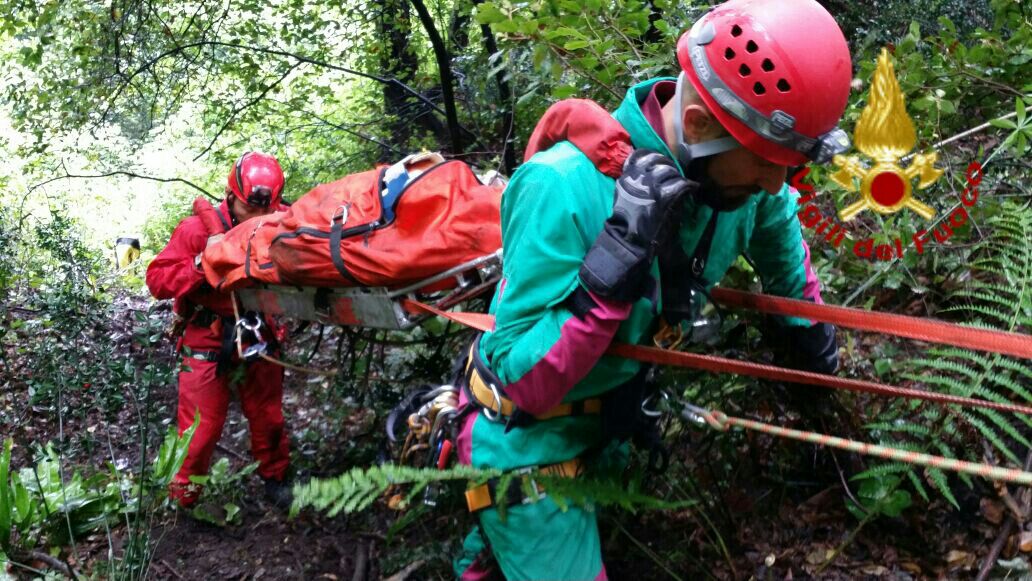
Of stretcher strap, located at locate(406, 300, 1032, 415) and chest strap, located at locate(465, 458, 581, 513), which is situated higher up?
stretcher strap, located at locate(406, 300, 1032, 415)

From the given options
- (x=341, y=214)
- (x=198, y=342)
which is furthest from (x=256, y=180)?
(x=341, y=214)

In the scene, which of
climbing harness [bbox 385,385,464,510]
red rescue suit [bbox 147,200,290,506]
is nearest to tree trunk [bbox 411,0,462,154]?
red rescue suit [bbox 147,200,290,506]

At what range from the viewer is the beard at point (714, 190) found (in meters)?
2.24

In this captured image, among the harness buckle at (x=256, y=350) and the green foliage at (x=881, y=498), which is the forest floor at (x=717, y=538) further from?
the harness buckle at (x=256, y=350)

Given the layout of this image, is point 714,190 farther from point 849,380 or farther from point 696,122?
point 849,380

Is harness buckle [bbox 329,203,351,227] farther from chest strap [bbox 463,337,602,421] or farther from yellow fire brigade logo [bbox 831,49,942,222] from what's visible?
yellow fire brigade logo [bbox 831,49,942,222]

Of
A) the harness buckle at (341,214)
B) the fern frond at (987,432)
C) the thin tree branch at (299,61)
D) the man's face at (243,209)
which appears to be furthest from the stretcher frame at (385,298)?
the thin tree branch at (299,61)

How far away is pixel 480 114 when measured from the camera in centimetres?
757

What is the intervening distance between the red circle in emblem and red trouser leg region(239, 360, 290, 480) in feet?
13.5

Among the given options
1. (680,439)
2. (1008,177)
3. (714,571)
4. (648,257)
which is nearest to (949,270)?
(1008,177)

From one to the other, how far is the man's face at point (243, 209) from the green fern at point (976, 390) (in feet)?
13.3

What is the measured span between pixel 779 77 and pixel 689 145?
322 millimetres

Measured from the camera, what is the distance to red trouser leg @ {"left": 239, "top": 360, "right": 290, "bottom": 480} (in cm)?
538

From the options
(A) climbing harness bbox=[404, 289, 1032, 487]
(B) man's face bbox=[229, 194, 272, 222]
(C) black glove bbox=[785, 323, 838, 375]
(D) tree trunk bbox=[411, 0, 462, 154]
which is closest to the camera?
(A) climbing harness bbox=[404, 289, 1032, 487]
